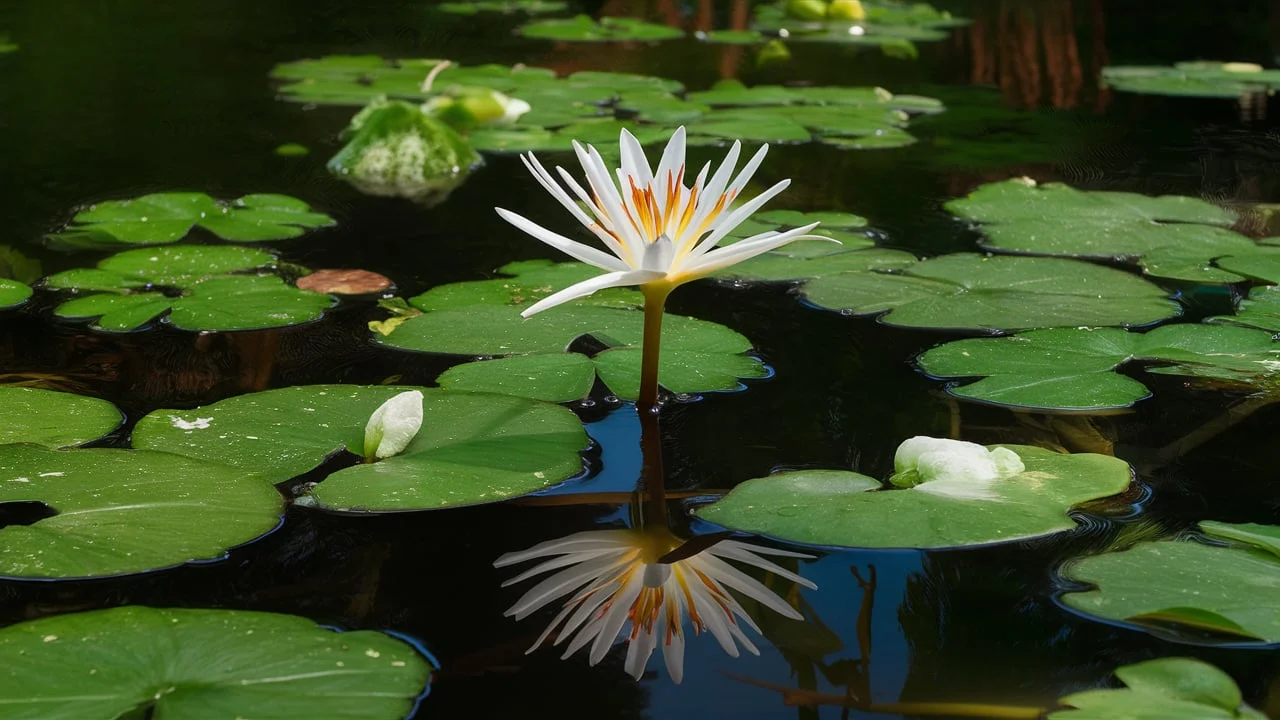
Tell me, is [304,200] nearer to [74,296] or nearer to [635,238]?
[74,296]

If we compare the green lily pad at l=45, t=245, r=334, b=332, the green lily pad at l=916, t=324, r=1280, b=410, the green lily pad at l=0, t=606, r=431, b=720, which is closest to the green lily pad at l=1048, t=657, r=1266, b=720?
the green lily pad at l=0, t=606, r=431, b=720

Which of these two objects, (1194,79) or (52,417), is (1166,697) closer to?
(52,417)

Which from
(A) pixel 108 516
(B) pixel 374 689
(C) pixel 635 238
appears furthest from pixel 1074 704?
(A) pixel 108 516

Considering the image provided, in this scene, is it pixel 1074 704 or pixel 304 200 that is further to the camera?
pixel 304 200

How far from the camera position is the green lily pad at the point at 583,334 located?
57.7 inches

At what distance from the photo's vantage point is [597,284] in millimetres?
1145

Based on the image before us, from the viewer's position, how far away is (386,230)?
91.7 inches

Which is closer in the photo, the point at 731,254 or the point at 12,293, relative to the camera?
the point at 731,254

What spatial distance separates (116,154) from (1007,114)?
274 centimetres

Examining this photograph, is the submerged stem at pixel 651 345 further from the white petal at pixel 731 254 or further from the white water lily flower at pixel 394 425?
the white water lily flower at pixel 394 425

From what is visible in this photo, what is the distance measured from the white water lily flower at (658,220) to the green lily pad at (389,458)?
157mm

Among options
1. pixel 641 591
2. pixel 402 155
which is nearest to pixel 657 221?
pixel 641 591

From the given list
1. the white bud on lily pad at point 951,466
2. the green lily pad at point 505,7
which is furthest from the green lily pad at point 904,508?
the green lily pad at point 505,7

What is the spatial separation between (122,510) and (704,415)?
632mm
